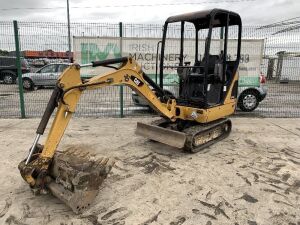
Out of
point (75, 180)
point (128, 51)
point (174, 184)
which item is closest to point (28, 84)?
point (128, 51)

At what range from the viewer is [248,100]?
10.7m

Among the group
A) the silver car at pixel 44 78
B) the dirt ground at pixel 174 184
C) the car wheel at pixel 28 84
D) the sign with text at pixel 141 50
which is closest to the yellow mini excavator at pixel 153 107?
the dirt ground at pixel 174 184

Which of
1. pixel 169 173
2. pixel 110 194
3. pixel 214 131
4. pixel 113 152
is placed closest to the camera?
pixel 110 194

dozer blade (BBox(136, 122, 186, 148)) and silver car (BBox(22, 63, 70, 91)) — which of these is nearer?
dozer blade (BBox(136, 122, 186, 148))

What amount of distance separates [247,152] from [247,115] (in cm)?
417

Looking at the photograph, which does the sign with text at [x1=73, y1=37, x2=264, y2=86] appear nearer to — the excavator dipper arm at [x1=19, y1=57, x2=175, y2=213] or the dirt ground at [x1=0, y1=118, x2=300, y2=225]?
the dirt ground at [x1=0, y1=118, x2=300, y2=225]

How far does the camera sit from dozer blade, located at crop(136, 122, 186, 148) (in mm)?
5833

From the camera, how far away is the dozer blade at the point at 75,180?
3.86m

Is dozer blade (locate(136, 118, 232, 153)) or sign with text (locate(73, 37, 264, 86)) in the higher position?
sign with text (locate(73, 37, 264, 86))

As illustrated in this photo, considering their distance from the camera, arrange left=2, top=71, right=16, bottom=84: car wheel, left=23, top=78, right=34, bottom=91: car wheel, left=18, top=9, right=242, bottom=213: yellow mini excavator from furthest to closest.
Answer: left=2, top=71, right=16, bottom=84: car wheel < left=23, top=78, right=34, bottom=91: car wheel < left=18, top=9, right=242, bottom=213: yellow mini excavator

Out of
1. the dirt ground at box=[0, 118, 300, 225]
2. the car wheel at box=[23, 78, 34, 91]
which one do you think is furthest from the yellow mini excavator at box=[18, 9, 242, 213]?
the car wheel at box=[23, 78, 34, 91]

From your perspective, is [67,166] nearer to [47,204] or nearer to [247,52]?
[47,204]

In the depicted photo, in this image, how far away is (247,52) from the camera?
31.2ft

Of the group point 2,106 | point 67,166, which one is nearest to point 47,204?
point 67,166
